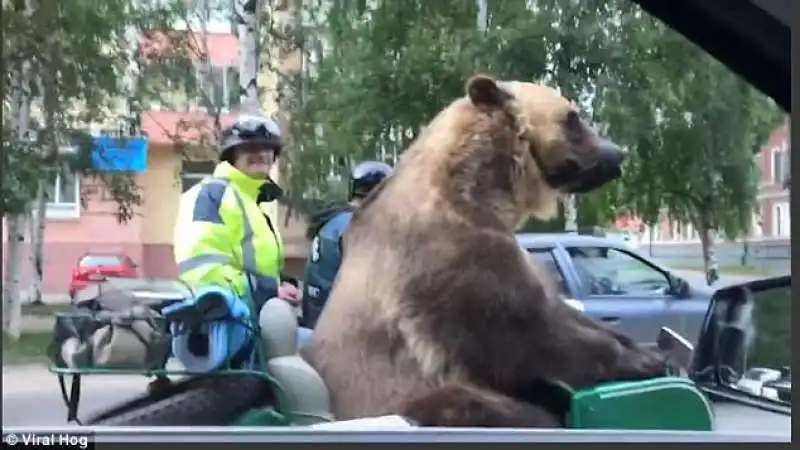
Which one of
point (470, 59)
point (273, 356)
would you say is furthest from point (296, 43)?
point (273, 356)

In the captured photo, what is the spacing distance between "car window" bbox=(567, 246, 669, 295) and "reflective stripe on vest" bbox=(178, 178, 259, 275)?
69 cm

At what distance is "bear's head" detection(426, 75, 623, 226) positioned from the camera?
8.54 feet

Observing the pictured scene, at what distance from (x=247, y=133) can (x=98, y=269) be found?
42 centimetres

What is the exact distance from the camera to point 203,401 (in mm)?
2525

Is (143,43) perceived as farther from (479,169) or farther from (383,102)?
(479,169)

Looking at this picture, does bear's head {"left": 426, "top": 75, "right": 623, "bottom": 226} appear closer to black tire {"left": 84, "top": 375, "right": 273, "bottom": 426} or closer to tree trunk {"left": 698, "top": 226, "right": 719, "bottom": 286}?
tree trunk {"left": 698, "top": 226, "right": 719, "bottom": 286}

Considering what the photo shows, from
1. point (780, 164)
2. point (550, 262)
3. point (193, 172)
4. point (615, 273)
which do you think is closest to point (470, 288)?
point (550, 262)

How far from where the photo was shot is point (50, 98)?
242cm

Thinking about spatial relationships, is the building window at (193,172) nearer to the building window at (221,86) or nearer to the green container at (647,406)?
the building window at (221,86)

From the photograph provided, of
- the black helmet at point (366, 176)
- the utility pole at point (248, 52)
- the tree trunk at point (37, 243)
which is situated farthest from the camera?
the black helmet at point (366, 176)

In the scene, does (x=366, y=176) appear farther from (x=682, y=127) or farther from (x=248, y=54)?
(x=682, y=127)

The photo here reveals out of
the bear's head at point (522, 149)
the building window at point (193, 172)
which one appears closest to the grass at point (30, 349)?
the building window at point (193, 172)

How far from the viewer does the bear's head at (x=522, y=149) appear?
8.54 feet

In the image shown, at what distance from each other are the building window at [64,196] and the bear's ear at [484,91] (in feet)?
2.81
